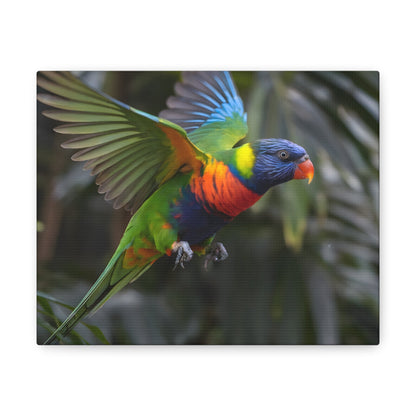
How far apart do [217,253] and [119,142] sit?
623 mm

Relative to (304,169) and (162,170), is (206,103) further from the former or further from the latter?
(304,169)

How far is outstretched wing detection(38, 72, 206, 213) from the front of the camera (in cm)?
233

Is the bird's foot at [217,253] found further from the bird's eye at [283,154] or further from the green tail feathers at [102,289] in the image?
the bird's eye at [283,154]

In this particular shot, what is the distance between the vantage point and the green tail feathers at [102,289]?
2.66 m

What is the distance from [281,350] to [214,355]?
0.93 feet

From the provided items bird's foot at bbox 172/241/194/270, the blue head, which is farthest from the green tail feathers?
the blue head

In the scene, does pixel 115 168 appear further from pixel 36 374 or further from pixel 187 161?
pixel 36 374

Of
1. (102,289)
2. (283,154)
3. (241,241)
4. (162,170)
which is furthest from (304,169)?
(102,289)

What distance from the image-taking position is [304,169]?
8.29ft

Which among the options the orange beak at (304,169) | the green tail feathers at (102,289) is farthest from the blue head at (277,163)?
the green tail feathers at (102,289)

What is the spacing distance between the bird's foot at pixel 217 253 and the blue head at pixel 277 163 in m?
0.34

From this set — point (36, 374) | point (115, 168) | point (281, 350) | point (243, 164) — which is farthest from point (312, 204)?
point (36, 374)

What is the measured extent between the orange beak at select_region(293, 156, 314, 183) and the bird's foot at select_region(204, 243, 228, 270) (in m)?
0.43
